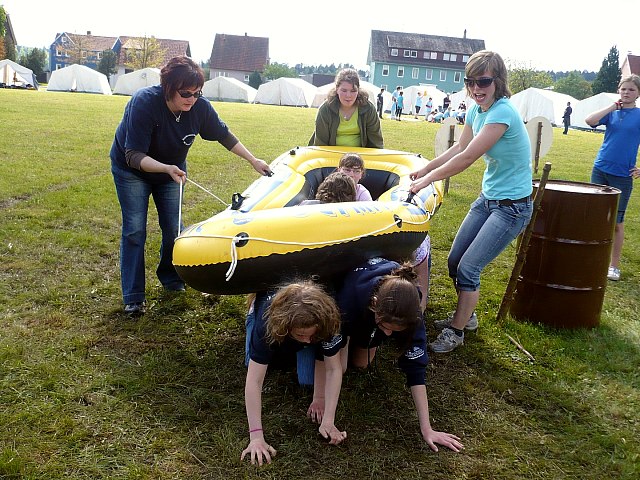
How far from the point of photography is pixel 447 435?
9.32 feet

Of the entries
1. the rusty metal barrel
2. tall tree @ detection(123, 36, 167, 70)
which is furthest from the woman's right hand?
tall tree @ detection(123, 36, 167, 70)

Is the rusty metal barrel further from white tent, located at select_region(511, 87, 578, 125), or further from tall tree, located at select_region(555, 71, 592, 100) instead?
tall tree, located at select_region(555, 71, 592, 100)

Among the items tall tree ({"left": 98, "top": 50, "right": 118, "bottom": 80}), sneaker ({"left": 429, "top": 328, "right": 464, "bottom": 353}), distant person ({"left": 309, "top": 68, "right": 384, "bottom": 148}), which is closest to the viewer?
sneaker ({"left": 429, "top": 328, "right": 464, "bottom": 353})

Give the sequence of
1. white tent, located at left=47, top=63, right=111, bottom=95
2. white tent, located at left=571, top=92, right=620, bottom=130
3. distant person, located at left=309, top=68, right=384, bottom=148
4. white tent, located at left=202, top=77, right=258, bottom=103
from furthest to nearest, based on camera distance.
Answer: white tent, located at left=202, top=77, right=258, bottom=103
white tent, located at left=47, top=63, right=111, bottom=95
white tent, located at left=571, top=92, right=620, bottom=130
distant person, located at left=309, top=68, right=384, bottom=148

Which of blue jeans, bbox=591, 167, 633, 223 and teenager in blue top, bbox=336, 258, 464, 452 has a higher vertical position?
blue jeans, bbox=591, 167, 633, 223

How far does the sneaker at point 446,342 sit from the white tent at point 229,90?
129ft

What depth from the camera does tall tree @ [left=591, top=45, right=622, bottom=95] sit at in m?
48.2

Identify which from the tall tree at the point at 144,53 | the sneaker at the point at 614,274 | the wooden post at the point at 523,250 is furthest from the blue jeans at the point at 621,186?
the tall tree at the point at 144,53

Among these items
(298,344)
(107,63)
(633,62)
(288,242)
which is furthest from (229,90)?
(298,344)

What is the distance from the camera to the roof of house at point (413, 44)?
6519 cm

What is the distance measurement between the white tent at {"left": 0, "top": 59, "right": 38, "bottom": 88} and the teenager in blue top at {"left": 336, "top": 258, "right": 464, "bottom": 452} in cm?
3888

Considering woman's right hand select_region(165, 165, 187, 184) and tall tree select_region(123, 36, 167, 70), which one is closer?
woman's right hand select_region(165, 165, 187, 184)

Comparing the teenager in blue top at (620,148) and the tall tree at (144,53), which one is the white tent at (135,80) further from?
the teenager in blue top at (620,148)

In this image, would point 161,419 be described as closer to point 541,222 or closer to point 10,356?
point 10,356
